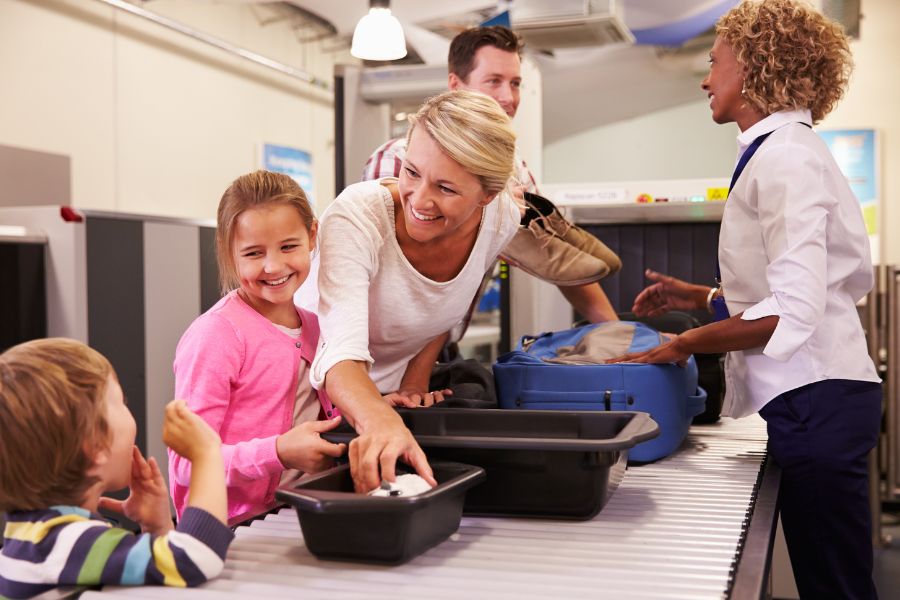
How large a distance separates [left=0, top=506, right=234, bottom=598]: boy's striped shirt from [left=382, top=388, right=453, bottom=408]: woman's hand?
58cm

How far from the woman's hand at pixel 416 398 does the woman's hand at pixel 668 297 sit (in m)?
0.68

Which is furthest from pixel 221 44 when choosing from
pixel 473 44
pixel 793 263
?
pixel 793 263

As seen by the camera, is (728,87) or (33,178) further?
(33,178)

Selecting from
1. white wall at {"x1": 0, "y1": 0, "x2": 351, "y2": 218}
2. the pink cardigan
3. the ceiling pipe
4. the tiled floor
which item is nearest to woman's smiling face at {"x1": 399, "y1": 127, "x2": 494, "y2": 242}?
the pink cardigan

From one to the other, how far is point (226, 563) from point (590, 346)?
3.08ft

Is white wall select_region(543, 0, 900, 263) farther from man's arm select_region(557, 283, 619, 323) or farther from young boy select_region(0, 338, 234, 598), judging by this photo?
young boy select_region(0, 338, 234, 598)

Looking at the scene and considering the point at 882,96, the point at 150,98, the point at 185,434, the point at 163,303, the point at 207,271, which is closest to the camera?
the point at 185,434

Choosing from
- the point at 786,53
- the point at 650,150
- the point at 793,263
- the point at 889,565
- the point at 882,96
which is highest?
the point at 882,96

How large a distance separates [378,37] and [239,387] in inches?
102

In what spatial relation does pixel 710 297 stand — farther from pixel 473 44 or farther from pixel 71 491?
pixel 71 491

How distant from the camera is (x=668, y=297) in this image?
210 cm

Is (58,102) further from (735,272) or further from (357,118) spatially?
(735,272)

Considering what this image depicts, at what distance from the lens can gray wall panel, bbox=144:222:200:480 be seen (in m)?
3.93

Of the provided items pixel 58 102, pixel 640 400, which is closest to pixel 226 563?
A: pixel 640 400
